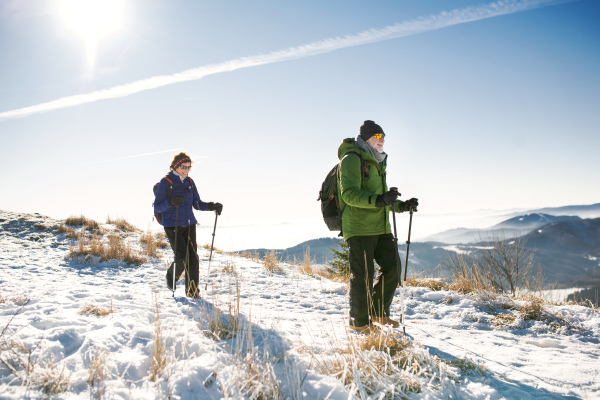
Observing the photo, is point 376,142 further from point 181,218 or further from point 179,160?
point 181,218

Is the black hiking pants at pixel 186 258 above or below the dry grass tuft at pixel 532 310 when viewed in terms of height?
above

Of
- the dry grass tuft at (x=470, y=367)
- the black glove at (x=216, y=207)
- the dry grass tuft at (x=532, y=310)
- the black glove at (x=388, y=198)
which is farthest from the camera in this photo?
the black glove at (x=216, y=207)

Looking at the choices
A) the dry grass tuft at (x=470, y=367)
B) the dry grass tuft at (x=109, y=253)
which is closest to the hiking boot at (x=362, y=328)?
the dry grass tuft at (x=470, y=367)

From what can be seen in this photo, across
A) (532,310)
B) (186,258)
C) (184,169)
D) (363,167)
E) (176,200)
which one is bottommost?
(532,310)

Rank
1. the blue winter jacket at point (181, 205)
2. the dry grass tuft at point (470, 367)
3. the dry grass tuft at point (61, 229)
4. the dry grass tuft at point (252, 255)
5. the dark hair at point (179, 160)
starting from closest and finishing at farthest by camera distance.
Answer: the dry grass tuft at point (470, 367)
the blue winter jacket at point (181, 205)
the dark hair at point (179, 160)
the dry grass tuft at point (252, 255)
the dry grass tuft at point (61, 229)

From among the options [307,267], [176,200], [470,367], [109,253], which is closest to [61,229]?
[109,253]

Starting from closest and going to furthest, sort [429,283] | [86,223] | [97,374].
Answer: [97,374]
[429,283]
[86,223]

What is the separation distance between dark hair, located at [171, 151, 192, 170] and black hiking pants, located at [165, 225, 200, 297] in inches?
37.0

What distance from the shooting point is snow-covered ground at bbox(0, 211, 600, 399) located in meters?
1.79

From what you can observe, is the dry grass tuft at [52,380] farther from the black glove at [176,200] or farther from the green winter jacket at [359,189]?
the black glove at [176,200]

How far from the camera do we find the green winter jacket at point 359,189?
309 centimetres

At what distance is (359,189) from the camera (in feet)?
9.92

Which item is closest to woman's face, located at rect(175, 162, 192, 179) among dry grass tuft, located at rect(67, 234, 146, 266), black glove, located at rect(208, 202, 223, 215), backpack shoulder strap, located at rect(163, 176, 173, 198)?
backpack shoulder strap, located at rect(163, 176, 173, 198)

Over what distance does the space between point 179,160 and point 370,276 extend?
321 cm
